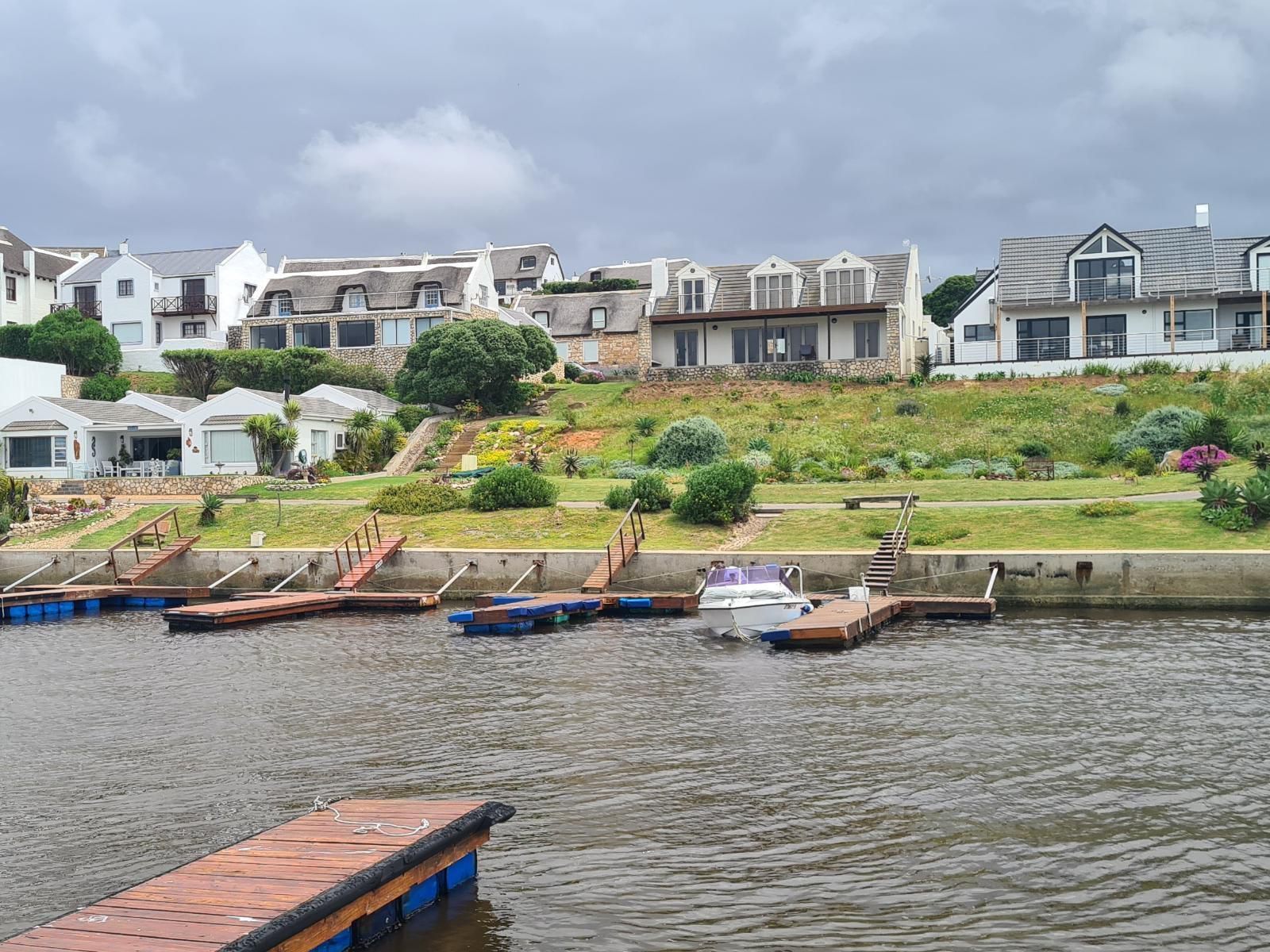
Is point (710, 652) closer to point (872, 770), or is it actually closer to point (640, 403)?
point (872, 770)

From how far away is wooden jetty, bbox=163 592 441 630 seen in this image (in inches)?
1359

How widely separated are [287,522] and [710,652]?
2415cm

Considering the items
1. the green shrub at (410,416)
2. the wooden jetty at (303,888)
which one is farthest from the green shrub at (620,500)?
the wooden jetty at (303,888)

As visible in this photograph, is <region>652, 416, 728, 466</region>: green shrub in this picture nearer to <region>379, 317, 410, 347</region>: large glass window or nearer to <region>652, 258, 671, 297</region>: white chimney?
<region>652, 258, 671, 297</region>: white chimney

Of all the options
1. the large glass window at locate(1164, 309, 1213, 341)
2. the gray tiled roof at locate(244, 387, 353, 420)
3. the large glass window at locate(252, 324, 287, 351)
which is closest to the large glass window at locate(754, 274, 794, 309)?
the large glass window at locate(1164, 309, 1213, 341)

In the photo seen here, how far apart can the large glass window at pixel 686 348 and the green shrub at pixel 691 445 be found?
21.2 meters

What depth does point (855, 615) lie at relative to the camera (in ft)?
98.1

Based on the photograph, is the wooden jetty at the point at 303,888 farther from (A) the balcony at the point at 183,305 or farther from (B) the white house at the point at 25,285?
(B) the white house at the point at 25,285

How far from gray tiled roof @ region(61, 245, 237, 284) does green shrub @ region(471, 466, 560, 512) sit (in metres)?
56.7

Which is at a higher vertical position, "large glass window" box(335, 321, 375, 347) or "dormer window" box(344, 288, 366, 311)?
"dormer window" box(344, 288, 366, 311)

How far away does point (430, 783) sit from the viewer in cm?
1677

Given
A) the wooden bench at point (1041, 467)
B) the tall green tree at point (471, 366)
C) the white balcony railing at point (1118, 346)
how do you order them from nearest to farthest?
the wooden bench at point (1041, 467), the white balcony railing at point (1118, 346), the tall green tree at point (471, 366)

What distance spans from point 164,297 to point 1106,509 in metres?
76.9

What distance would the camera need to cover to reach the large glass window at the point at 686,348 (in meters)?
77.8
